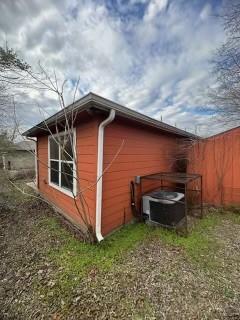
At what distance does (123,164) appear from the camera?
4105mm

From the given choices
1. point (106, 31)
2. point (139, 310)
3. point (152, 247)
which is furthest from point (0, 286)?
point (106, 31)

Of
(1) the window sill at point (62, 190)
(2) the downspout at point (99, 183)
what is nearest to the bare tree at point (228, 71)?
(2) the downspout at point (99, 183)

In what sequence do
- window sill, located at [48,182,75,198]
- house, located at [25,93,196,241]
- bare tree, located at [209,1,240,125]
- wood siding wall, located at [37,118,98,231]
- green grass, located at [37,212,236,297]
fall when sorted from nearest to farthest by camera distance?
green grass, located at [37,212,236,297] < house, located at [25,93,196,241] < wood siding wall, located at [37,118,98,231] < window sill, located at [48,182,75,198] < bare tree, located at [209,1,240,125]

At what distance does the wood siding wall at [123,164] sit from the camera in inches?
145

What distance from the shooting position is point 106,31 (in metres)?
4.65

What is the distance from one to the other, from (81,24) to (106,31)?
29.8 inches

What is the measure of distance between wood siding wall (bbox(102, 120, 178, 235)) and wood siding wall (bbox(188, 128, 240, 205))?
180cm

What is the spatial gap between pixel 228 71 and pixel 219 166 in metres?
3.59

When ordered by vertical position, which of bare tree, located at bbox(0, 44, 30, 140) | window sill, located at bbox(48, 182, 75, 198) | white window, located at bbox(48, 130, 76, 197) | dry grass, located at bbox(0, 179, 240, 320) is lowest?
dry grass, located at bbox(0, 179, 240, 320)

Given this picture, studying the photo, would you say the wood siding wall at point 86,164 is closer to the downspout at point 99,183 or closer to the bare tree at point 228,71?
the downspout at point 99,183

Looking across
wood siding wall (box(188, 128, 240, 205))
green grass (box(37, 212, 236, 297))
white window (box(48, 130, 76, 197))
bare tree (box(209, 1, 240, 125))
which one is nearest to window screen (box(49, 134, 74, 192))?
white window (box(48, 130, 76, 197))

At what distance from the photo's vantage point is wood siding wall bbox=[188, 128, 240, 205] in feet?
17.8

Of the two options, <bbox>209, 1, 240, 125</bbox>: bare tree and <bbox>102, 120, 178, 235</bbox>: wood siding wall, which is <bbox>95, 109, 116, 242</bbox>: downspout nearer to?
<bbox>102, 120, 178, 235</bbox>: wood siding wall

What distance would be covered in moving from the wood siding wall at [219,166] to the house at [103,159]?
1621 mm
